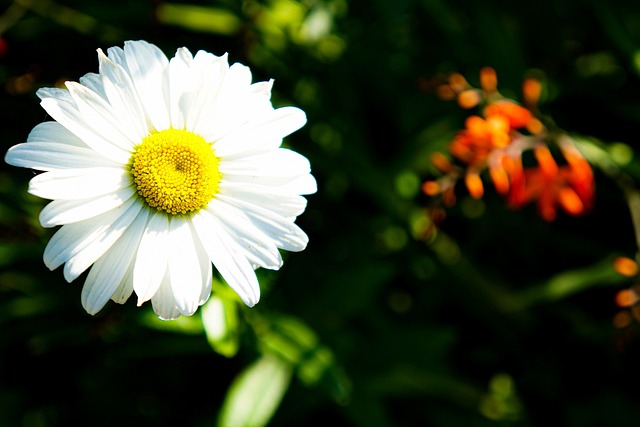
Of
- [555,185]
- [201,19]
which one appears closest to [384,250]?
[555,185]

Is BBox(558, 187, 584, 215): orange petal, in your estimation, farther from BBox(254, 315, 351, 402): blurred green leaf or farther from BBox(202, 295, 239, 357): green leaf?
BBox(202, 295, 239, 357): green leaf

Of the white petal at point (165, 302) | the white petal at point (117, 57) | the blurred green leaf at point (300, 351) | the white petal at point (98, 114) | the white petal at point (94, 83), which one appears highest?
the white petal at point (117, 57)

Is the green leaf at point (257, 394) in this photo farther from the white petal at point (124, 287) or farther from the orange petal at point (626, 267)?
the orange petal at point (626, 267)

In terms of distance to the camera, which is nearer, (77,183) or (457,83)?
(77,183)

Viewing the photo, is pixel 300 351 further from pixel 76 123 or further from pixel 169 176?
pixel 76 123

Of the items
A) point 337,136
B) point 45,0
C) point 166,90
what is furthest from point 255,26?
point 166,90

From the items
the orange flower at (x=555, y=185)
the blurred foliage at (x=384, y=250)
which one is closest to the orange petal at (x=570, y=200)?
the orange flower at (x=555, y=185)
